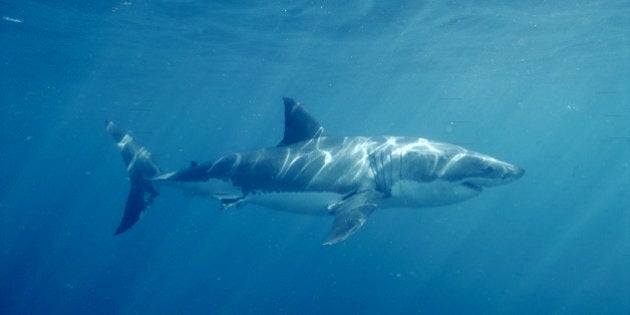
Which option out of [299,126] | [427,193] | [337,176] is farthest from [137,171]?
[427,193]

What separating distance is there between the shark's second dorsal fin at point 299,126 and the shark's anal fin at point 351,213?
2044mm

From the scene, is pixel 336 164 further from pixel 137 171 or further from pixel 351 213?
pixel 137 171

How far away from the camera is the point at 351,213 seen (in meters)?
6.52

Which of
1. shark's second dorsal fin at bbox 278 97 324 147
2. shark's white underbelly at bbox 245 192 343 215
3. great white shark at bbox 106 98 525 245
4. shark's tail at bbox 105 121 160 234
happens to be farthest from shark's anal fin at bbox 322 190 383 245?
shark's tail at bbox 105 121 160 234

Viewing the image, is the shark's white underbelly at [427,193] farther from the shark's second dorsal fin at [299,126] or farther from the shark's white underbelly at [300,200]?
the shark's second dorsal fin at [299,126]

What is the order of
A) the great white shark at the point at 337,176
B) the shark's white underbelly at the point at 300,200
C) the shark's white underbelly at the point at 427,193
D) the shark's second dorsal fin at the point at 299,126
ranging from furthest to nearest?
the shark's second dorsal fin at the point at 299,126
the shark's white underbelly at the point at 300,200
the shark's white underbelly at the point at 427,193
the great white shark at the point at 337,176

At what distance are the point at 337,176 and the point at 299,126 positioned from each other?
1613mm

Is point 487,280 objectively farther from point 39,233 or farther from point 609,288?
point 39,233

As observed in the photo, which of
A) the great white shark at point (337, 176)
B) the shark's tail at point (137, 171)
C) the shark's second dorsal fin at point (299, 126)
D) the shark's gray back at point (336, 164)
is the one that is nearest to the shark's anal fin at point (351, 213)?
the great white shark at point (337, 176)

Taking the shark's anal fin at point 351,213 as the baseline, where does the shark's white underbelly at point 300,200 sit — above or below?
below

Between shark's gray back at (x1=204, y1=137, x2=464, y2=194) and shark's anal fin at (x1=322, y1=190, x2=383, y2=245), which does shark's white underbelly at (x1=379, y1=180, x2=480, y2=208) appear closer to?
shark's gray back at (x1=204, y1=137, x2=464, y2=194)

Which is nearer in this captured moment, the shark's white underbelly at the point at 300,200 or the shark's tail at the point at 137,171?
the shark's white underbelly at the point at 300,200

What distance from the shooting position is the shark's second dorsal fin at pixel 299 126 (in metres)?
8.70

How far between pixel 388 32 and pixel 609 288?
20283mm
